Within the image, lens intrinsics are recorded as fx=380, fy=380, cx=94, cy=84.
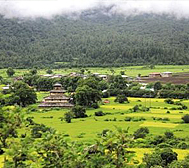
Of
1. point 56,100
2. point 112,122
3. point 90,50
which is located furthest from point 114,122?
point 90,50

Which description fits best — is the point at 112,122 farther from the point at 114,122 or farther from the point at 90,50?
the point at 90,50

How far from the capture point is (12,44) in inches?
7062

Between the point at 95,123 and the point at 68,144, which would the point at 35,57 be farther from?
the point at 68,144

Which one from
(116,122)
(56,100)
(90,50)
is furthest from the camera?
Answer: (90,50)

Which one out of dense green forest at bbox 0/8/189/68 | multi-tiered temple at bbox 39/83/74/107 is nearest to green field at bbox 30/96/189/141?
multi-tiered temple at bbox 39/83/74/107

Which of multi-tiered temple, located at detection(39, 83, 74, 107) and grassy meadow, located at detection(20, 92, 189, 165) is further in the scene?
multi-tiered temple, located at detection(39, 83, 74, 107)

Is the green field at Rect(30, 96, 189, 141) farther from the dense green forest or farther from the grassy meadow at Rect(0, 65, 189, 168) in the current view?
the dense green forest

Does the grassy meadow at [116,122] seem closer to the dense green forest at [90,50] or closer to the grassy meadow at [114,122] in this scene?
the grassy meadow at [114,122]

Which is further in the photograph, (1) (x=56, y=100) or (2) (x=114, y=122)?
(1) (x=56, y=100)

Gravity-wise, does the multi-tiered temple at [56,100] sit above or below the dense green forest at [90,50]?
below

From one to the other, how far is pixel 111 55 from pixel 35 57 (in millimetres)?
30288

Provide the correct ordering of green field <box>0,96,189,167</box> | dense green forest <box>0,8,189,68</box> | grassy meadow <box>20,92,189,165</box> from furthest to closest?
1. dense green forest <box>0,8,189,68</box>
2. grassy meadow <box>20,92,189,165</box>
3. green field <box>0,96,189,167</box>

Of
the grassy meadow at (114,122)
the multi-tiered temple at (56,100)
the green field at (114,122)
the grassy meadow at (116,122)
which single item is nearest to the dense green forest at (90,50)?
the multi-tiered temple at (56,100)

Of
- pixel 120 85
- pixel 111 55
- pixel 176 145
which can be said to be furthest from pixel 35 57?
pixel 176 145
